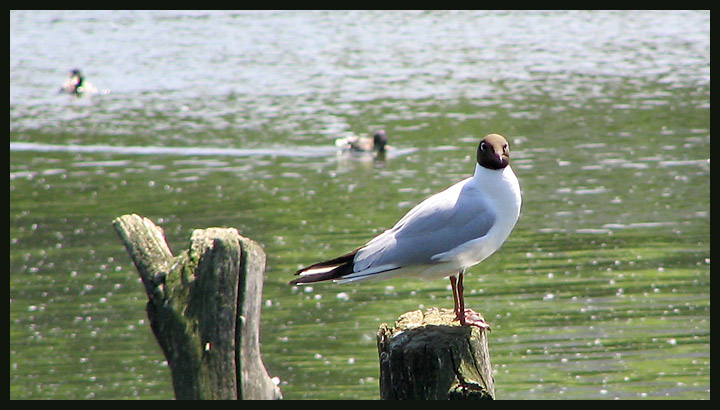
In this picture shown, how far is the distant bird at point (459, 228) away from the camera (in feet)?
19.0

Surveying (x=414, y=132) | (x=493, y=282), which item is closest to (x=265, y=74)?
(x=414, y=132)

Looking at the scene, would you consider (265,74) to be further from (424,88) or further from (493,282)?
(493,282)

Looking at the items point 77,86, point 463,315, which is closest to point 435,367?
point 463,315

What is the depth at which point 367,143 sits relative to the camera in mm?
23266

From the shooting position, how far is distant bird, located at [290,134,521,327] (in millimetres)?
5785

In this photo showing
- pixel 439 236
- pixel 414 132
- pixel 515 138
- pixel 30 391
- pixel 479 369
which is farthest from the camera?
pixel 414 132

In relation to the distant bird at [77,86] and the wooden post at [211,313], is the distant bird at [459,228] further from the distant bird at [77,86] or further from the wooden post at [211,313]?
the distant bird at [77,86]

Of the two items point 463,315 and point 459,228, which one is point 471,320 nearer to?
point 463,315

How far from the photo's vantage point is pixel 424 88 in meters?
33.0

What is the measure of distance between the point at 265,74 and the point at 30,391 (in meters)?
25.4

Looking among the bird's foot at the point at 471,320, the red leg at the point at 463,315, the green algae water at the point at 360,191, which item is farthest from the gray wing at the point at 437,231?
the green algae water at the point at 360,191

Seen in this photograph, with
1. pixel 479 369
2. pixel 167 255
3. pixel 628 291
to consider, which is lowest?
pixel 628 291

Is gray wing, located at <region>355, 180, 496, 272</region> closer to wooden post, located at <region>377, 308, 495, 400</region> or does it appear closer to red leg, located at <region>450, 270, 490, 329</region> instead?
red leg, located at <region>450, 270, 490, 329</region>

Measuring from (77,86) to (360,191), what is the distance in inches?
631
